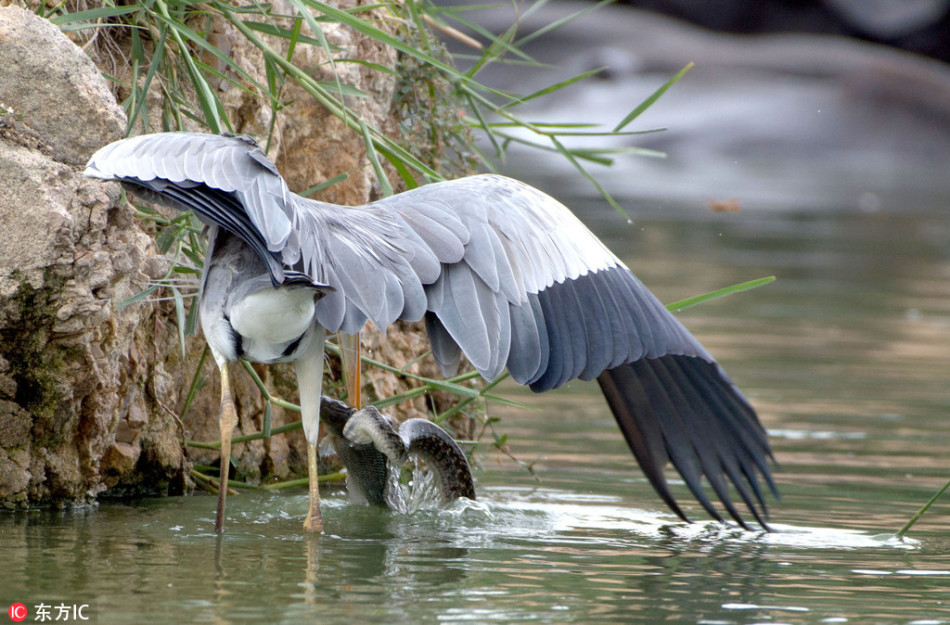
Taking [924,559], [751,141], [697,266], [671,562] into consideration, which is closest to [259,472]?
[671,562]

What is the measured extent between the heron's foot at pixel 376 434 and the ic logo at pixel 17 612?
1.37m

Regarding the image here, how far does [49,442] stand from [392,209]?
4.00 ft

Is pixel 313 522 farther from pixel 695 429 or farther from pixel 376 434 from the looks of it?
pixel 695 429

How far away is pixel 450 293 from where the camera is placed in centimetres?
373

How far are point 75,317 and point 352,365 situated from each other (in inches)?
36.8

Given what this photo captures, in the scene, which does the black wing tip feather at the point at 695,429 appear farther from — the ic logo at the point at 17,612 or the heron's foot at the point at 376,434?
the ic logo at the point at 17,612

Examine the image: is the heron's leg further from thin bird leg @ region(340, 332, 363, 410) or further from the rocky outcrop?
the rocky outcrop

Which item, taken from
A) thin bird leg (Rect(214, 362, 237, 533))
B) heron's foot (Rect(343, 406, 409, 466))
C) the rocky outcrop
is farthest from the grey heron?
the rocky outcrop

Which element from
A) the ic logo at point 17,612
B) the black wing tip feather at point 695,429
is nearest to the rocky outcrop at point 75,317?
the ic logo at point 17,612

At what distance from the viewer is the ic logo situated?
277 cm

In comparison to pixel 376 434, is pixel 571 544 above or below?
below

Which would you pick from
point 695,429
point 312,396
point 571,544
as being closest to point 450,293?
point 312,396

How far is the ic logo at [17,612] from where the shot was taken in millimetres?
2773

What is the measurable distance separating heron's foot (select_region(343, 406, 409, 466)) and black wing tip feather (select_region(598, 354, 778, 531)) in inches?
28.8
